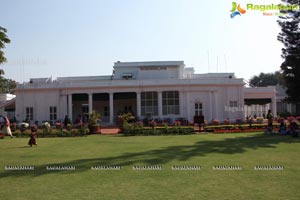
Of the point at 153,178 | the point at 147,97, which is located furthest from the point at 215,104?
the point at 153,178

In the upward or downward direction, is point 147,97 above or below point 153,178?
above

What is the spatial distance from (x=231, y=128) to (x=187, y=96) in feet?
31.6

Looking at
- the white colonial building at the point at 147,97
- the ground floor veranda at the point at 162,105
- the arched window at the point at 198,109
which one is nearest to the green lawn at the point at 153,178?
the ground floor veranda at the point at 162,105

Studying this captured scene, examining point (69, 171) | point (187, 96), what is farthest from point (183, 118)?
point (69, 171)

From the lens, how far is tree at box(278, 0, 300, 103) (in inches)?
1018

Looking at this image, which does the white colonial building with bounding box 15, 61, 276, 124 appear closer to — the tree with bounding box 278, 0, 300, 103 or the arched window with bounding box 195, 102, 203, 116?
the arched window with bounding box 195, 102, 203, 116

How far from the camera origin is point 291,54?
2677 centimetres

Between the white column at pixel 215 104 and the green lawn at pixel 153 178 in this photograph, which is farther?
the white column at pixel 215 104

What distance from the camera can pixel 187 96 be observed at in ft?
112

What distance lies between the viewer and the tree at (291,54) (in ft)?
84.8

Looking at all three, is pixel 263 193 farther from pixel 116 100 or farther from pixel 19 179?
pixel 116 100

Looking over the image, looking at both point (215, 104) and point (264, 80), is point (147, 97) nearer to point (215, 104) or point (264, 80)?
point (215, 104)

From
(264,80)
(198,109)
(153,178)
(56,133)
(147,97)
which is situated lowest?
(153,178)

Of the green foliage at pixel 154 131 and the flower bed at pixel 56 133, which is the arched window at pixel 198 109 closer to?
the green foliage at pixel 154 131
